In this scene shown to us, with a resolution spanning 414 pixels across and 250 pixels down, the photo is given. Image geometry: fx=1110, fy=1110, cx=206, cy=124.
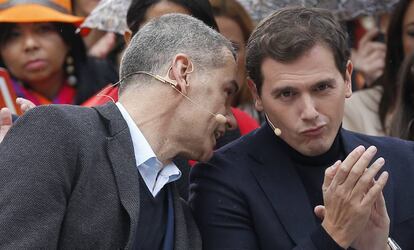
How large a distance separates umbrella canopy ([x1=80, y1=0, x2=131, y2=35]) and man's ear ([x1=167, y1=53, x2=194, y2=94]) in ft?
5.64

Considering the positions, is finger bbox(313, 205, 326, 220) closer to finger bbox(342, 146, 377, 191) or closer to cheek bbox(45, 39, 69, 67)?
finger bbox(342, 146, 377, 191)

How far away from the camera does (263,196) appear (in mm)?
4258

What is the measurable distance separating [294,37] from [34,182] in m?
1.16

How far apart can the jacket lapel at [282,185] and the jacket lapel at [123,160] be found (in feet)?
1.84

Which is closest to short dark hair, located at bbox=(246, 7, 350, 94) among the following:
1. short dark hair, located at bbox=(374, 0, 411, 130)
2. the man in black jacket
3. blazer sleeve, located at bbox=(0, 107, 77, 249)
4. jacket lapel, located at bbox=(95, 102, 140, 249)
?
the man in black jacket

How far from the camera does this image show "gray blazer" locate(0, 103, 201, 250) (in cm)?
372

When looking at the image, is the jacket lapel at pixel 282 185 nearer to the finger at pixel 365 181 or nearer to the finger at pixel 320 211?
the finger at pixel 320 211

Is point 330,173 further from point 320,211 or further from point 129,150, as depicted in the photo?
point 129,150

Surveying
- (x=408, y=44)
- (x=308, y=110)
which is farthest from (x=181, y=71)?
(x=408, y=44)

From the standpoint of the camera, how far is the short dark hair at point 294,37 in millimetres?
4219

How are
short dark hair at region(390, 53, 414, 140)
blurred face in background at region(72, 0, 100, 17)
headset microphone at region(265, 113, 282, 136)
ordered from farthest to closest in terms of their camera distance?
1. blurred face in background at region(72, 0, 100, 17)
2. short dark hair at region(390, 53, 414, 140)
3. headset microphone at region(265, 113, 282, 136)

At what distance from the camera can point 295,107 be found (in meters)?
4.21

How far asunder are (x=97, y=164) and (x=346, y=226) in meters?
0.90

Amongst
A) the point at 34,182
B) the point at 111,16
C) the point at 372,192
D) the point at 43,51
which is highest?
the point at 34,182
